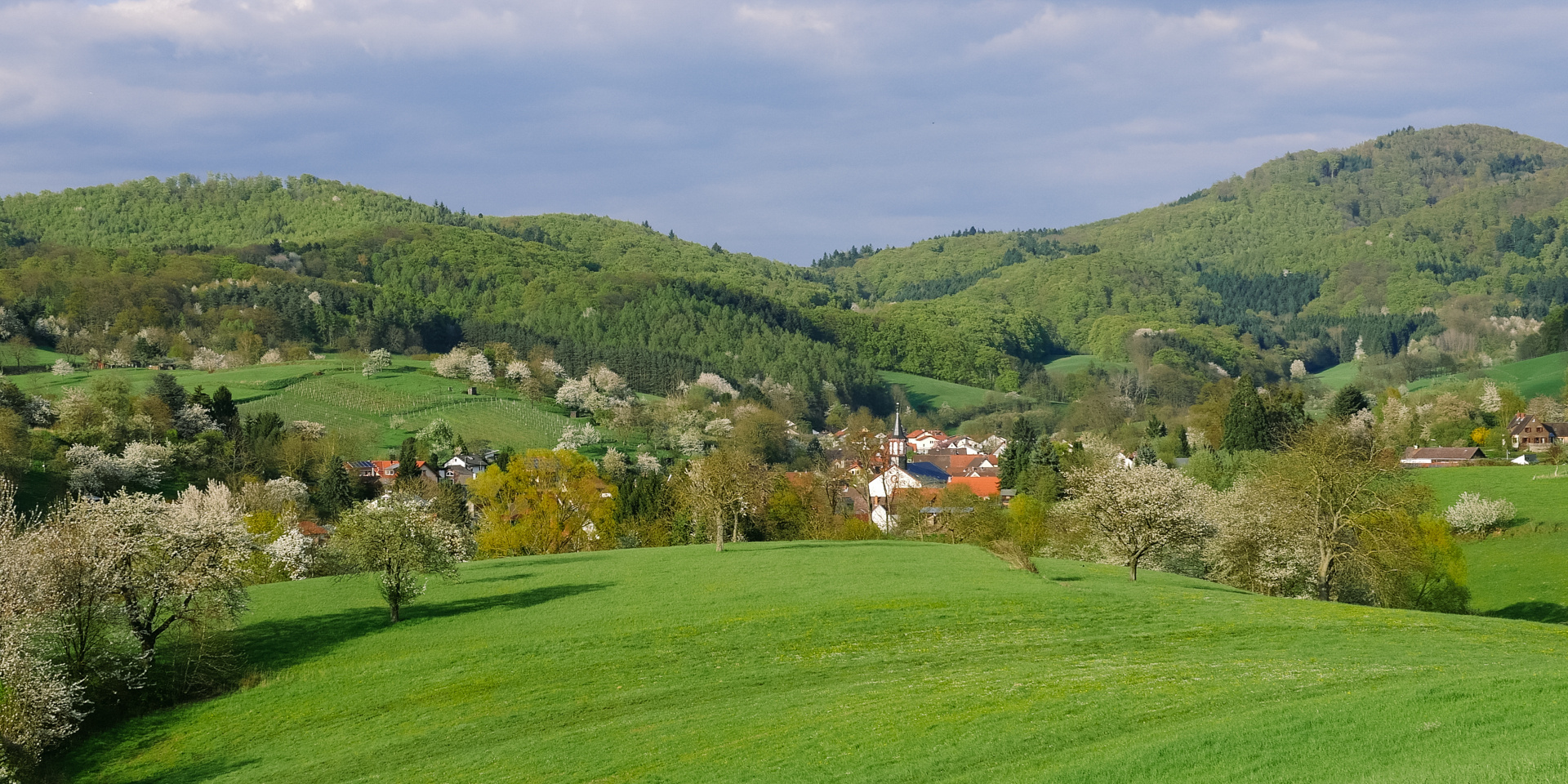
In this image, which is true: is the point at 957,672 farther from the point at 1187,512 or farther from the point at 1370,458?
the point at 1370,458

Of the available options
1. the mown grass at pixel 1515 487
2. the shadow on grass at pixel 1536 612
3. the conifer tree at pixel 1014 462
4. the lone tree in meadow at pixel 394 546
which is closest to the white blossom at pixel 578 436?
the conifer tree at pixel 1014 462

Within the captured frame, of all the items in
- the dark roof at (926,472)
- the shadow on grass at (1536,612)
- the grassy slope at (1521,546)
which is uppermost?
the grassy slope at (1521,546)

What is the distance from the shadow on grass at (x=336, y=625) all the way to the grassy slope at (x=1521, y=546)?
44986mm

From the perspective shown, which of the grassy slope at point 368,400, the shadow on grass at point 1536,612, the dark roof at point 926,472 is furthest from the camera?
the grassy slope at point 368,400

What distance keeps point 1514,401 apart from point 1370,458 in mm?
88387

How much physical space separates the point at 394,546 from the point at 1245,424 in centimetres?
8231

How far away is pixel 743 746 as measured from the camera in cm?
2142

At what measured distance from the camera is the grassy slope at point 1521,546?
183 ft

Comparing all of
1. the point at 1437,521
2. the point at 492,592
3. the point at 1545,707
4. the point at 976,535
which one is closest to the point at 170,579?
Answer: the point at 492,592

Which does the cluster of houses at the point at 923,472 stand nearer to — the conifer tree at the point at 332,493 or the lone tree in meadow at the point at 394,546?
the conifer tree at the point at 332,493

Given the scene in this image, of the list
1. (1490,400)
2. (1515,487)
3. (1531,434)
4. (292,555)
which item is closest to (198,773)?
(292,555)

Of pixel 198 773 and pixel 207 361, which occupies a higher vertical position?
pixel 207 361

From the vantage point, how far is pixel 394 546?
126ft

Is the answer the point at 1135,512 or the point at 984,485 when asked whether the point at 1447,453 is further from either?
the point at 1135,512
